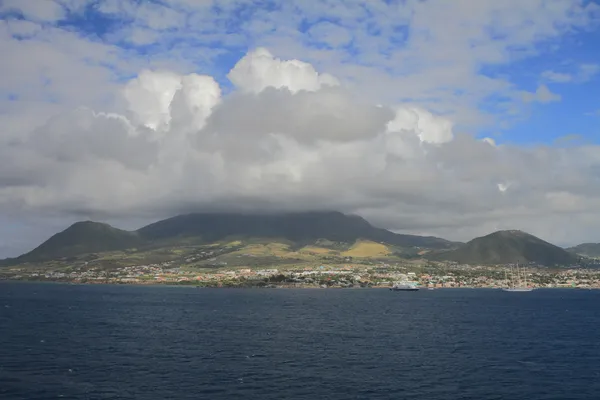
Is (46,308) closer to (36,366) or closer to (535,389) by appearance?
(36,366)

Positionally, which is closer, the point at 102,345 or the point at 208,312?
the point at 102,345

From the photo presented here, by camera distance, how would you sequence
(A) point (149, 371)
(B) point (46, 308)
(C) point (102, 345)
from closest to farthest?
(A) point (149, 371) < (C) point (102, 345) < (B) point (46, 308)

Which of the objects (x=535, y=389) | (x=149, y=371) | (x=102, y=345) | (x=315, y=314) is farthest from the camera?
(x=315, y=314)

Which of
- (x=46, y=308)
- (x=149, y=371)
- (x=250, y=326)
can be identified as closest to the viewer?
(x=149, y=371)

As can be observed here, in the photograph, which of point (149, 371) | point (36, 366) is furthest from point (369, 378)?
point (36, 366)

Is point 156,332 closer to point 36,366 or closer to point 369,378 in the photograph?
point 36,366

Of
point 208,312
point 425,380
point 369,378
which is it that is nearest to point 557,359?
point 425,380
